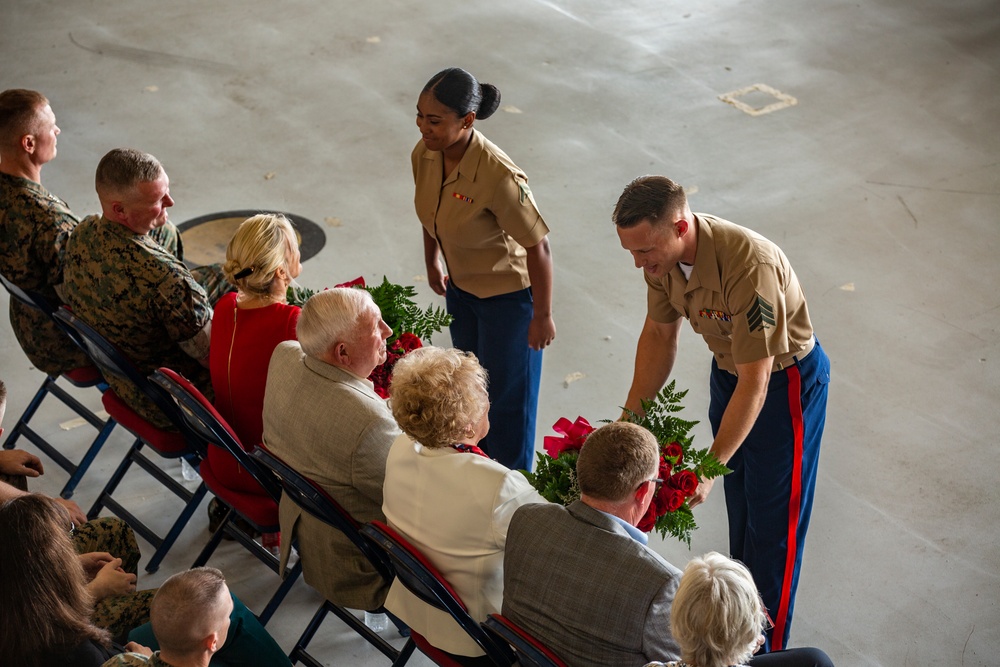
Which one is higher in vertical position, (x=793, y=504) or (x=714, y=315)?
(x=714, y=315)

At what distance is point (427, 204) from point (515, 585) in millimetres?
1865

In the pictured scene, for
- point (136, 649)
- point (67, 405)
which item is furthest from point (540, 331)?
point (67, 405)

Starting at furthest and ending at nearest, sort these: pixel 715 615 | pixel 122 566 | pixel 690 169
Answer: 1. pixel 690 169
2. pixel 122 566
3. pixel 715 615

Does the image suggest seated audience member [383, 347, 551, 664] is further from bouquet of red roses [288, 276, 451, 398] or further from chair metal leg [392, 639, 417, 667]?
bouquet of red roses [288, 276, 451, 398]

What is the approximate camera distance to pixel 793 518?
3516mm

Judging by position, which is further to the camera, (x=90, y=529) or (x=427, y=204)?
(x=427, y=204)

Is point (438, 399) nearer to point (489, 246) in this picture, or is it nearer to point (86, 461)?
point (489, 246)

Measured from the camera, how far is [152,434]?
12.6ft

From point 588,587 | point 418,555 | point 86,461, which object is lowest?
point 86,461

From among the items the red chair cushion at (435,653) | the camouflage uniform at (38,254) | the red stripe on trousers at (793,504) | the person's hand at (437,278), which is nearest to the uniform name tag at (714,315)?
the red stripe on trousers at (793,504)

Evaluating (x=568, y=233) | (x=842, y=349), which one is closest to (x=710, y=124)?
(x=568, y=233)

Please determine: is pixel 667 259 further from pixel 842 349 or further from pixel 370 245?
pixel 370 245

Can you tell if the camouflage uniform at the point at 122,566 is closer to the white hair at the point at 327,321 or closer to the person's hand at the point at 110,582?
the person's hand at the point at 110,582

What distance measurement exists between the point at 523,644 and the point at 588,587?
0.69 feet
